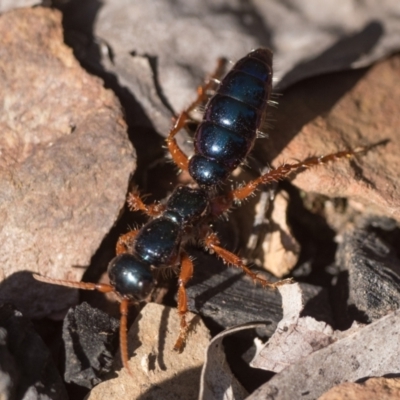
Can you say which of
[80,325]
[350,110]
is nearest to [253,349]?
[80,325]

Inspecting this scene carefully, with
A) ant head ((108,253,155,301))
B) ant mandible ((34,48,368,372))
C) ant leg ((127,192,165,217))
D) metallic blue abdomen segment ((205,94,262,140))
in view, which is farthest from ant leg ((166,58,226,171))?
ant head ((108,253,155,301))

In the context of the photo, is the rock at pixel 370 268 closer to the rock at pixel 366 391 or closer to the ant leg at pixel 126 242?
the rock at pixel 366 391

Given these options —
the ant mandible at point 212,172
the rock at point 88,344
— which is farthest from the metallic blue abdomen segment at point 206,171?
the rock at point 88,344

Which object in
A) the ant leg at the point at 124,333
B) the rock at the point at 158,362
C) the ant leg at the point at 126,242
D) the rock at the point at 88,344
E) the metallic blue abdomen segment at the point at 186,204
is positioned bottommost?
the rock at the point at 158,362

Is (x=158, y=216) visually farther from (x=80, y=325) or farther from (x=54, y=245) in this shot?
(x=80, y=325)

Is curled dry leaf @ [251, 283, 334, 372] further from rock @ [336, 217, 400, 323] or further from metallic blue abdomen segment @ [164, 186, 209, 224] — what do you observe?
metallic blue abdomen segment @ [164, 186, 209, 224]

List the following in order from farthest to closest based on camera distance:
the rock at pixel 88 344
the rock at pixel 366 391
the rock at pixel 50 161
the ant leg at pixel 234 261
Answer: the ant leg at pixel 234 261
the rock at pixel 50 161
the rock at pixel 88 344
the rock at pixel 366 391
